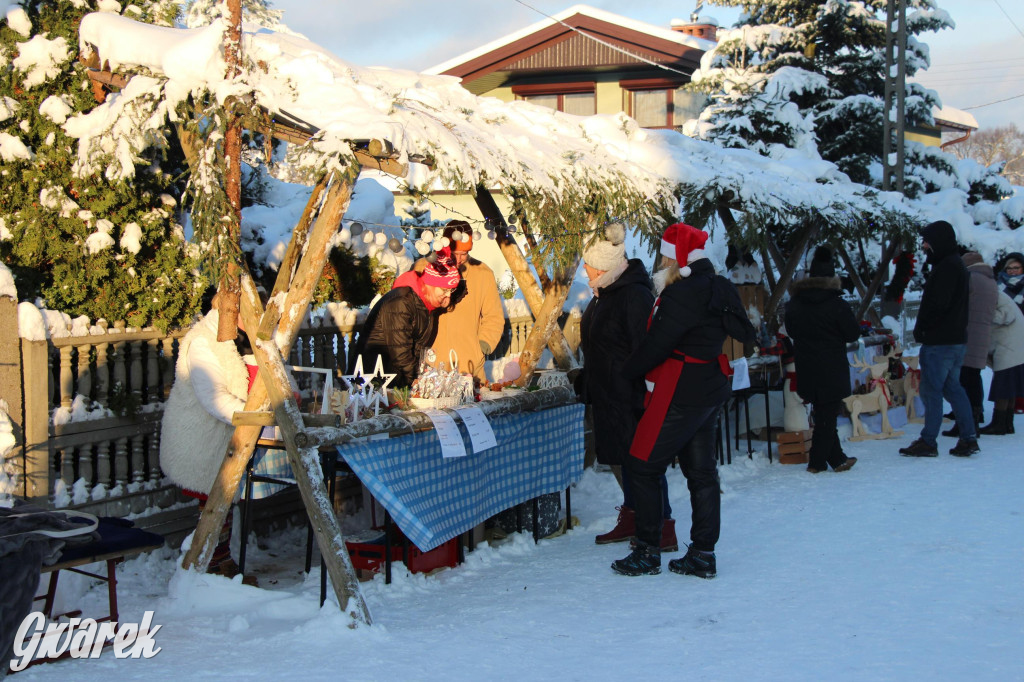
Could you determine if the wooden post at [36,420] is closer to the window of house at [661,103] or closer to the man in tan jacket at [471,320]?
the man in tan jacket at [471,320]

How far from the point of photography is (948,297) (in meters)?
8.32

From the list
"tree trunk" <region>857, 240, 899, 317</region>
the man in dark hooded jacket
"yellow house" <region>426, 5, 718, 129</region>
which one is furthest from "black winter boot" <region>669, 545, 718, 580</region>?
"yellow house" <region>426, 5, 718, 129</region>

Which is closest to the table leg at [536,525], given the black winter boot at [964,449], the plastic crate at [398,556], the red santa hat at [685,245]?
the plastic crate at [398,556]

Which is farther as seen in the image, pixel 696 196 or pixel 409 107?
pixel 696 196

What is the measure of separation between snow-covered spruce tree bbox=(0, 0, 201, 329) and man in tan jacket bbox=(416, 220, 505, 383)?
175 cm

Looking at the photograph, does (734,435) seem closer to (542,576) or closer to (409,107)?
(542,576)

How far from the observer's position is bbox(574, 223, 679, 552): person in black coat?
5.60 m

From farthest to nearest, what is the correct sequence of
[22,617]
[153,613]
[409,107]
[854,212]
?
[854,212] < [409,107] < [153,613] < [22,617]

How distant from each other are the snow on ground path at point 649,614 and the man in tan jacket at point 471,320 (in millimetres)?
1365

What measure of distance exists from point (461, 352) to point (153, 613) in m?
2.73

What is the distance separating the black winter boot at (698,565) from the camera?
16.8 ft

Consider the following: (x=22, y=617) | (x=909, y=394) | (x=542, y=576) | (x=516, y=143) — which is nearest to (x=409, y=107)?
(x=516, y=143)

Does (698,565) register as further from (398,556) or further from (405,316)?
(405,316)

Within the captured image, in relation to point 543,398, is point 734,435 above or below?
below
